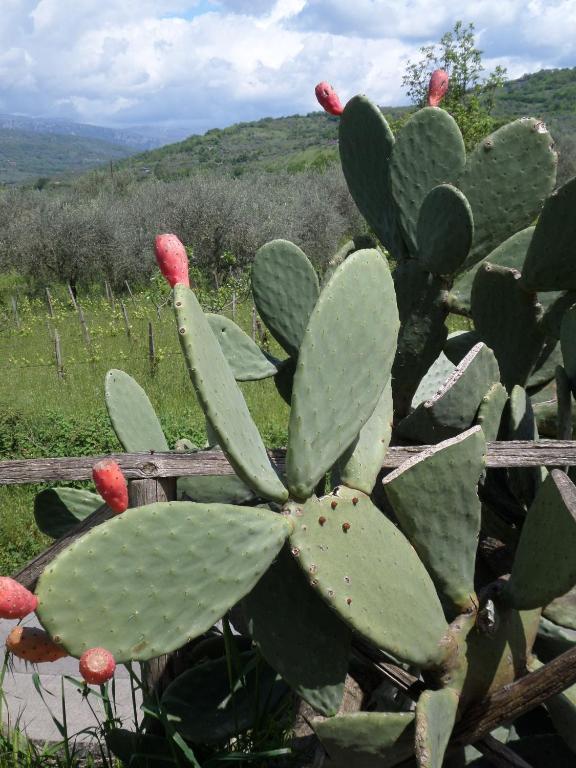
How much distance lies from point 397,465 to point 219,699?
0.85 metres

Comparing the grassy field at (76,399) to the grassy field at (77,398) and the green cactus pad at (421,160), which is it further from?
the green cactus pad at (421,160)

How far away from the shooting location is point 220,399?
53.4 inches

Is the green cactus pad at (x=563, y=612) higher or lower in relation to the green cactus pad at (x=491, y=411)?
lower

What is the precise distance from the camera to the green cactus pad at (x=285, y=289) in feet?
8.30

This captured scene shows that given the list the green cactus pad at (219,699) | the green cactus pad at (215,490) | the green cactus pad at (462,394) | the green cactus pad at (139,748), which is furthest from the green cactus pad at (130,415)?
the green cactus pad at (462,394)

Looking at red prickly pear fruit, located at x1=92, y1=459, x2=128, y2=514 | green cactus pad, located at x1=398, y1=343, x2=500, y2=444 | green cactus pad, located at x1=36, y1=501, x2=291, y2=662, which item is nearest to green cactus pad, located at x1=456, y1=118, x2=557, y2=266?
green cactus pad, located at x1=398, y1=343, x2=500, y2=444

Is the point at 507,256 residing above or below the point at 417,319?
above

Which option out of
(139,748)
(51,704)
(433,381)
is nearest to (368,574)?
(139,748)

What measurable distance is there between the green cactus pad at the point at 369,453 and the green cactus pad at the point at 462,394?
21cm

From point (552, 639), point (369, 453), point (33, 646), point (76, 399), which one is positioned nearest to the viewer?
point (33, 646)

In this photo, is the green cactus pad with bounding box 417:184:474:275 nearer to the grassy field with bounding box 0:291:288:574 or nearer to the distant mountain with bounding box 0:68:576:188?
the grassy field with bounding box 0:291:288:574

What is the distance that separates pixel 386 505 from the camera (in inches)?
91.5

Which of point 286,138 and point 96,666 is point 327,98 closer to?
point 96,666

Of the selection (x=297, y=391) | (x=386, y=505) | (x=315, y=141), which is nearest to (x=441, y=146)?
(x=386, y=505)
